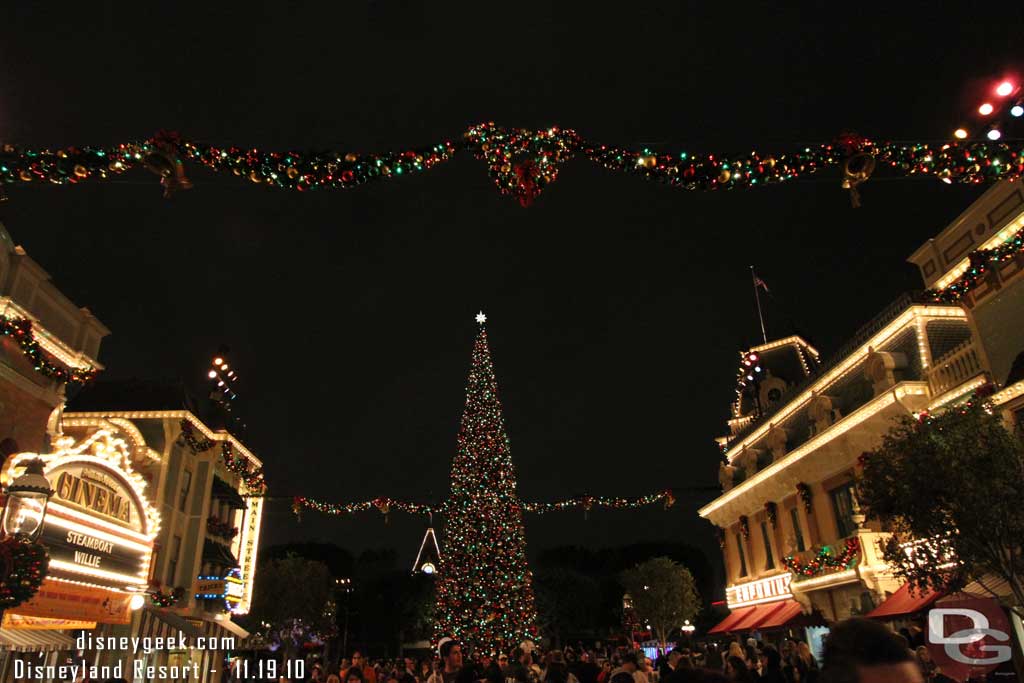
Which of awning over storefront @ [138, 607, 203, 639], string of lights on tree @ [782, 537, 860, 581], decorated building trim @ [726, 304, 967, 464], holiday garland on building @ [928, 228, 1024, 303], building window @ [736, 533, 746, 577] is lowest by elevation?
awning over storefront @ [138, 607, 203, 639]

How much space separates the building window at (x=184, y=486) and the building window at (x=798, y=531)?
83.4ft

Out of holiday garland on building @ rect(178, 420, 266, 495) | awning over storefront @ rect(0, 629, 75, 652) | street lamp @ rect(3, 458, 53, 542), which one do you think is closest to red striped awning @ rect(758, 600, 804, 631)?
awning over storefront @ rect(0, 629, 75, 652)

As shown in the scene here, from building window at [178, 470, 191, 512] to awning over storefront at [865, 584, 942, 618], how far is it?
85.0 feet

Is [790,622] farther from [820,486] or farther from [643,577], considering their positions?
[643,577]

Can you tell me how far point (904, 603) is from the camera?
1633 centimetres

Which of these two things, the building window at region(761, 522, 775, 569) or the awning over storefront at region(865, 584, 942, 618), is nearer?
the awning over storefront at region(865, 584, 942, 618)

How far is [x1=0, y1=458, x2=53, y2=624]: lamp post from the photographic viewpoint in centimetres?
859

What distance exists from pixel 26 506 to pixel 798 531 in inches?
993

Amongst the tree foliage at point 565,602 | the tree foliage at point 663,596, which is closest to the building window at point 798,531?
the tree foliage at point 663,596

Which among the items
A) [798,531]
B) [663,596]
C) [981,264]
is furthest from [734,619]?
[663,596]

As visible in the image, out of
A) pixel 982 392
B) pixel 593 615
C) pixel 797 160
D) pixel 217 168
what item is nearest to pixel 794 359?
pixel 982 392

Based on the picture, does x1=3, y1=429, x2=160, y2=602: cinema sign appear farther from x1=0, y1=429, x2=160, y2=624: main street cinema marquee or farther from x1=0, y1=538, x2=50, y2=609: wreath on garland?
x1=0, y1=538, x2=50, y2=609: wreath on garland

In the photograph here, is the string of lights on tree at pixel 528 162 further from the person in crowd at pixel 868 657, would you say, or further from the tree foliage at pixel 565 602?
the tree foliage at pixel 565 602

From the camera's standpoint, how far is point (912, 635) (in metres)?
16.0
